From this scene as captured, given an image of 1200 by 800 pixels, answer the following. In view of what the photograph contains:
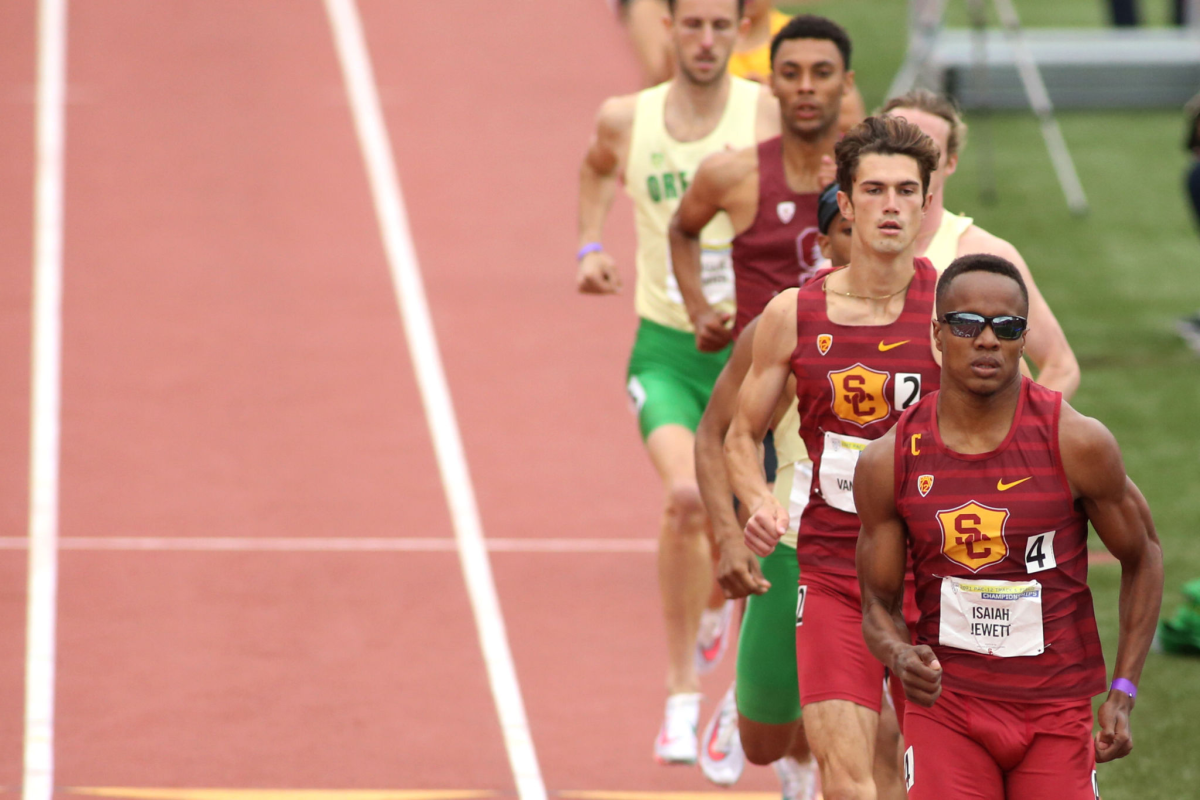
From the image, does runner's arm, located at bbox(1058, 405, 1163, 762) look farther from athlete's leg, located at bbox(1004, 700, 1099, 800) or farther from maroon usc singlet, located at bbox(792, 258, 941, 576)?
maroon usc singlet, located at bbox(792, 258, 941, 576)

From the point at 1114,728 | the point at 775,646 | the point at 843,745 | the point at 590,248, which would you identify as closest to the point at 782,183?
the point at 590,248

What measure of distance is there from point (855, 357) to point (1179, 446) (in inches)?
270

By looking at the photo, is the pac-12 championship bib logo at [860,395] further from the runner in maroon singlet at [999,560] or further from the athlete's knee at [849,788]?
the athlete's knee at [849,788]

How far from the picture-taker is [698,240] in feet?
22.6

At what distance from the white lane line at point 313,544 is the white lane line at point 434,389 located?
176 mm

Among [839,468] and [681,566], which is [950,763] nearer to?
[839,468]

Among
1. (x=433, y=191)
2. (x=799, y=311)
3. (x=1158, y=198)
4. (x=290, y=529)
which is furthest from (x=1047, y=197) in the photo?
(x=799, y=311)

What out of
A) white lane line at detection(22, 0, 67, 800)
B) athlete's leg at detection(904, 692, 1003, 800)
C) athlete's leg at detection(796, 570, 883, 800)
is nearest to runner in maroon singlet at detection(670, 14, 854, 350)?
athlete's leg at detection(796, 570, 883, 800)

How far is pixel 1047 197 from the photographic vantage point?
16.7 m

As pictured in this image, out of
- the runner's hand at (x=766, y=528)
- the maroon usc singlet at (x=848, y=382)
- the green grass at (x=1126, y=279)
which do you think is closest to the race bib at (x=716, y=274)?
the maroon usc singlet at (x=848, y=382)

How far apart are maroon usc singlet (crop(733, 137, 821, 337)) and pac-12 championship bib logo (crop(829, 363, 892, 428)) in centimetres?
120

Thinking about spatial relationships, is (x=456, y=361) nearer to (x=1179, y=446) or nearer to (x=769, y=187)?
(x=1179, y=446)

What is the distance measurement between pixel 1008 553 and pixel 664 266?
316 centimetres

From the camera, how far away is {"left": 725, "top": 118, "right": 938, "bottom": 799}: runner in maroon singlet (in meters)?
5.21
